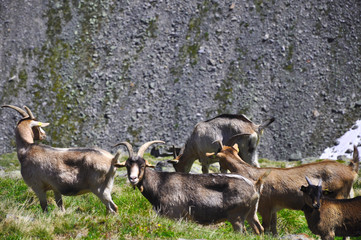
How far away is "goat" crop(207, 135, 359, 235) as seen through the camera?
1081 centimetres

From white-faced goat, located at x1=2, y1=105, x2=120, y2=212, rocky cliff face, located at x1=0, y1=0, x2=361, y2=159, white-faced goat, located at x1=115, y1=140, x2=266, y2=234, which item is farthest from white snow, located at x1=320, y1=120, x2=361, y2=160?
white-faced goat, located at x1=2, y1=105, x2=120, y2=212

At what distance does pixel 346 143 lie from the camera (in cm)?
2897

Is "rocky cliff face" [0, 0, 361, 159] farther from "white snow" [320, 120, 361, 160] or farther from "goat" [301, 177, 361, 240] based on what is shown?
"goat" [301, 177, 361, 240]

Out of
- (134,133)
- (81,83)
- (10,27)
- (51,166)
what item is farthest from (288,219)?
(10,27)

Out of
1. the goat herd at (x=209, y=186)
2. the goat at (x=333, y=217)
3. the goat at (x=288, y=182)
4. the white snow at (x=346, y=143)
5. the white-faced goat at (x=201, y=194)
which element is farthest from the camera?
the white snow at (x=346, y=143)

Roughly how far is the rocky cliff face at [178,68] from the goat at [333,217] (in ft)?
65.6

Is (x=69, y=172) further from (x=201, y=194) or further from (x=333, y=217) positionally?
(x=333, y=217)

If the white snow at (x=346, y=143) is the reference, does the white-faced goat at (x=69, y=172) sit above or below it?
above

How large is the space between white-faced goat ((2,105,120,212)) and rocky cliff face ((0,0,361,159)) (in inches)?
778

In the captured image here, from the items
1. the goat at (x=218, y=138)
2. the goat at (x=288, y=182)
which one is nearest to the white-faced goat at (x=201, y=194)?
the goat at (x=288, y=182)

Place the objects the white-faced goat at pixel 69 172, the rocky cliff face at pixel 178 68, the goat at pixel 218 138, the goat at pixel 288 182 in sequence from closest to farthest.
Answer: the white-faced goat at pixel 69 172 → the goat at pixel 288 182 → the goat at pixel 218 138 → the rocky cliff face at pixel 178 68

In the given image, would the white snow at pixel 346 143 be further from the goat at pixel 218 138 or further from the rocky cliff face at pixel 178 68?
the goat at pixel 218 138

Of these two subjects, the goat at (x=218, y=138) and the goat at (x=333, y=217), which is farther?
the goat at (x=218, y=138)

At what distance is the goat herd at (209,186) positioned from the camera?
9352mm
